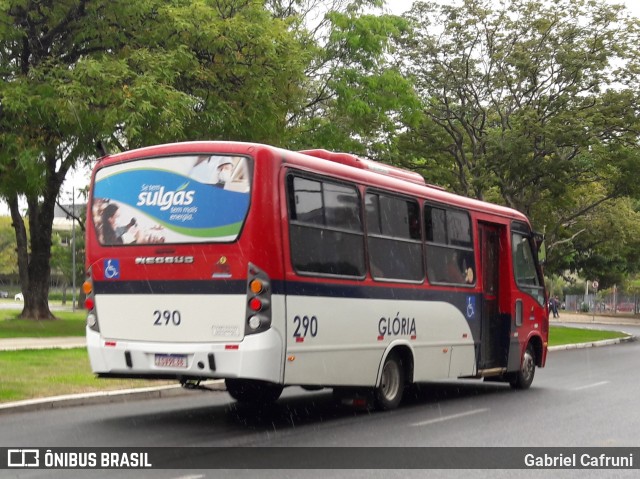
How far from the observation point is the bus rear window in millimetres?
10219

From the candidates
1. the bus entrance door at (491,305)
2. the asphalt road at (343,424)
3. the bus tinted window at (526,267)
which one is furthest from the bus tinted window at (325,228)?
the bus tinted window at (526,267)

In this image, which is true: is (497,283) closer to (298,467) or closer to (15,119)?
(298,467)

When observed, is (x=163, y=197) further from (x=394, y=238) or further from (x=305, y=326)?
(x=394, y=238)

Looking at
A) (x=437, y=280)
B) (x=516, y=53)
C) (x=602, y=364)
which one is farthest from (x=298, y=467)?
(x=516, y=53)

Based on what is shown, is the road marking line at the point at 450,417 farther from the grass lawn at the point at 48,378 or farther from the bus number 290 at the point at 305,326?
the grass lawn at the point at 48,378

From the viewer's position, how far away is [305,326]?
10477mm

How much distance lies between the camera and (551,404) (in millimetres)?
13719

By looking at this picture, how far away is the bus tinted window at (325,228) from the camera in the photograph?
34.7 feet

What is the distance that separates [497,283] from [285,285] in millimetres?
6195

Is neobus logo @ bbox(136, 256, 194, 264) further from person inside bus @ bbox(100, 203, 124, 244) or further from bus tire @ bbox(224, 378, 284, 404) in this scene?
Answer: bus tire @ bbox(224, 378, 284, 404)

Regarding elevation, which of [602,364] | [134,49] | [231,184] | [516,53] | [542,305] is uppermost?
[516,53]

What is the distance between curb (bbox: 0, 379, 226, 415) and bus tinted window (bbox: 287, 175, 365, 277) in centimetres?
213

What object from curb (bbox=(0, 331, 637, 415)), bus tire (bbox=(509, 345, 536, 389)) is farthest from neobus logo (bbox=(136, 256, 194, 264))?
bus tire (bbox=(509, 345, 536, 389))

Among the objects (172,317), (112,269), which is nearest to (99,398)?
(112,269)
